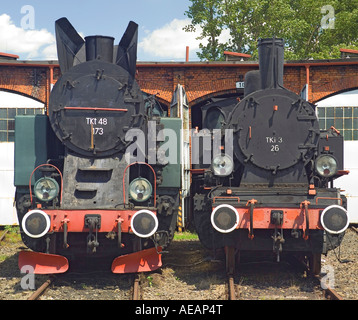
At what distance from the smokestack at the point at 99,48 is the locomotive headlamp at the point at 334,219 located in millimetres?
3735

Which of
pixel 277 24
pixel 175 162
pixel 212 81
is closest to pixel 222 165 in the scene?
pixel 175 162

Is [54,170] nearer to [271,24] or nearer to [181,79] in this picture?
[181,79]

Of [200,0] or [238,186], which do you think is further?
[200,0]

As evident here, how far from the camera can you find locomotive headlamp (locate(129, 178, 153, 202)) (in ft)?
23.0

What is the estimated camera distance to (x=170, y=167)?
24.5 ft

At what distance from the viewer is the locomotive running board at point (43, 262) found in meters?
6.80

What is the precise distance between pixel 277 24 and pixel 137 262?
24278 mm

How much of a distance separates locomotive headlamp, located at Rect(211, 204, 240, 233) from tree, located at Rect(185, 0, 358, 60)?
74.7 ft

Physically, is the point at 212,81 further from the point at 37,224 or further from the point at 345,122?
the point at 37,224

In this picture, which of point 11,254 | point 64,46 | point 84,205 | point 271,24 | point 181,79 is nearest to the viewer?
point 84,205

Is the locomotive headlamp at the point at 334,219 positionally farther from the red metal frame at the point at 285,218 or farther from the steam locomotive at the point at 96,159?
the steam locomotive at the point at 96,159
